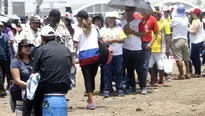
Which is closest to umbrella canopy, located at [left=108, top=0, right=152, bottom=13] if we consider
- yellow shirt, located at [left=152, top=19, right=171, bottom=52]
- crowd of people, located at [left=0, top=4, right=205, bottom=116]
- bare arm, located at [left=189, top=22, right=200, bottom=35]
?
crowd of people, located at [left=0, top=4, right=205, bottom=116]

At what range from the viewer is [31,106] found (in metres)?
8.15

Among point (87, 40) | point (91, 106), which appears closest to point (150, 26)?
point (87, 40)

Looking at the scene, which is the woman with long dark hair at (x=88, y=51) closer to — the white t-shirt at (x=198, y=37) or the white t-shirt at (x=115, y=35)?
the white t-shirt at (x=115, y=35)

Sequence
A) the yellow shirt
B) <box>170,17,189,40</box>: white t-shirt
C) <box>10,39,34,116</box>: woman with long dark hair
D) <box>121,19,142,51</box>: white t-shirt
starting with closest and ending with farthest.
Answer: <box>10,39,34,116</box>: woman with long dark hair
<box>121,19,142,51</box>: white t-shirt
the yellow shirt
<box>170,17,189,40</box>: white t-shirt

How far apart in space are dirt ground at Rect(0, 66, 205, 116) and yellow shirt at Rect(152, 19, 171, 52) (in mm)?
920

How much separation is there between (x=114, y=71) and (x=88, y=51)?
6.21 ft

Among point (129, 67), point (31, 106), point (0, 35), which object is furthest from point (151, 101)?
point (31, 106)

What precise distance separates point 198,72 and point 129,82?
12.6 ft

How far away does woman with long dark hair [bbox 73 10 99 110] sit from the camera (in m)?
11.1

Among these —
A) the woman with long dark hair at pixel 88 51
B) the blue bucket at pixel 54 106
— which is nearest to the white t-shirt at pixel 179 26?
the woman with long dark hair at pixel 88 51

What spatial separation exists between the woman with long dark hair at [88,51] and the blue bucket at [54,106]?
3246mm

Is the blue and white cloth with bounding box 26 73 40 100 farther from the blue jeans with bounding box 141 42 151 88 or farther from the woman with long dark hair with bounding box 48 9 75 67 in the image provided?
the blue jeans with bounding box 141 42 151 88

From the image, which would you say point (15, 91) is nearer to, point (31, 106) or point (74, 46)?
point (31, 106)

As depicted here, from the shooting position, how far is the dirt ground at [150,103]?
36.0ft
